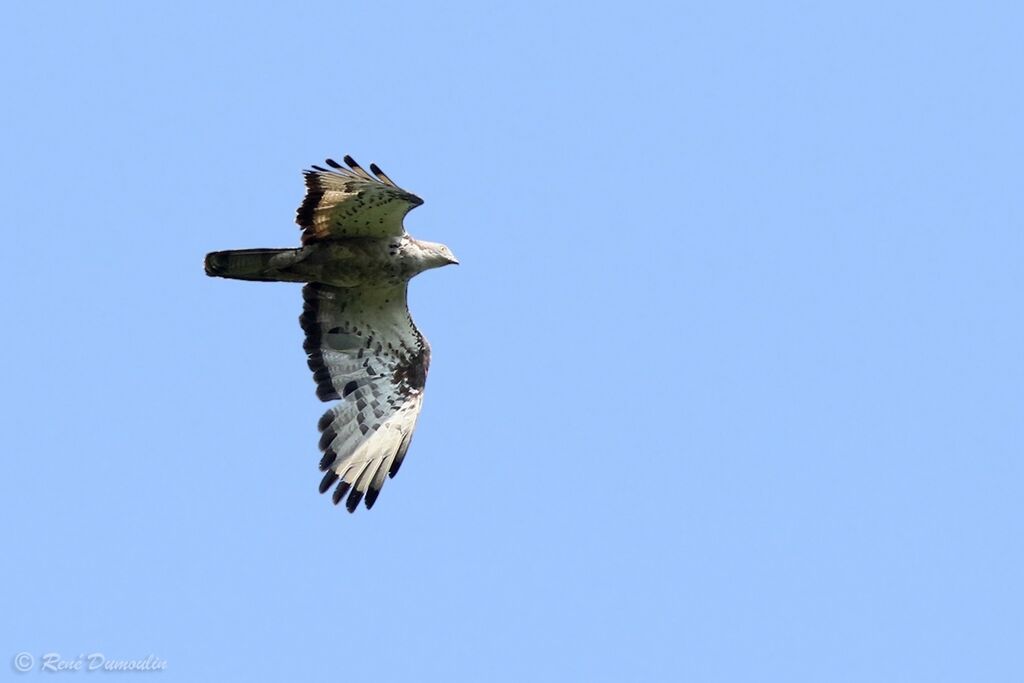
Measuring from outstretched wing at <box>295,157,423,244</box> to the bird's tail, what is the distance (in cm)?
24

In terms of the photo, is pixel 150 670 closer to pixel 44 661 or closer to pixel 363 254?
pixel 44 661

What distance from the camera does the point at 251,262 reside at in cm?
1284

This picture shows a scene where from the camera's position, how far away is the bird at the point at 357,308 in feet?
41.4

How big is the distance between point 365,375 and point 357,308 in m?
0.68

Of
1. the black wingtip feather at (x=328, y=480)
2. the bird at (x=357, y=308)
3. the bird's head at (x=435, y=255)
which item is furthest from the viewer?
the bird's head at (x=435, y=255)

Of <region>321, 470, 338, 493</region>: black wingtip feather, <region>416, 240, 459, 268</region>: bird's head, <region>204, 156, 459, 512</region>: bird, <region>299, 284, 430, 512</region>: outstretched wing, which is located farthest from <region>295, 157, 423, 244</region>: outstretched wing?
<region>321, 470, 338, 493</region>: black wingtip feather

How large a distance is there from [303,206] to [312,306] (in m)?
1.33

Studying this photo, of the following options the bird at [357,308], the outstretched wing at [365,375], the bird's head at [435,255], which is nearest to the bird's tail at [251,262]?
the bird at [357,308]

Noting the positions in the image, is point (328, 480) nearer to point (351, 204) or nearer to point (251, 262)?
point (251, 262)

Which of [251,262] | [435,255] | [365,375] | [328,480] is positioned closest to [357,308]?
[365,375]

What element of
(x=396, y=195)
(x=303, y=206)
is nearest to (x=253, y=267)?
(x=303, y=206)

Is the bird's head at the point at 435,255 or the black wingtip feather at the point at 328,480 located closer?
the black wingtip feather at the point at 328,480

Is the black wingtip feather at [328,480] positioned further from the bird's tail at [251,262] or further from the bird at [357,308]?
the bird's tail at [251,262]

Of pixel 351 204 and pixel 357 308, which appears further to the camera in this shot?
pixel 357 308
